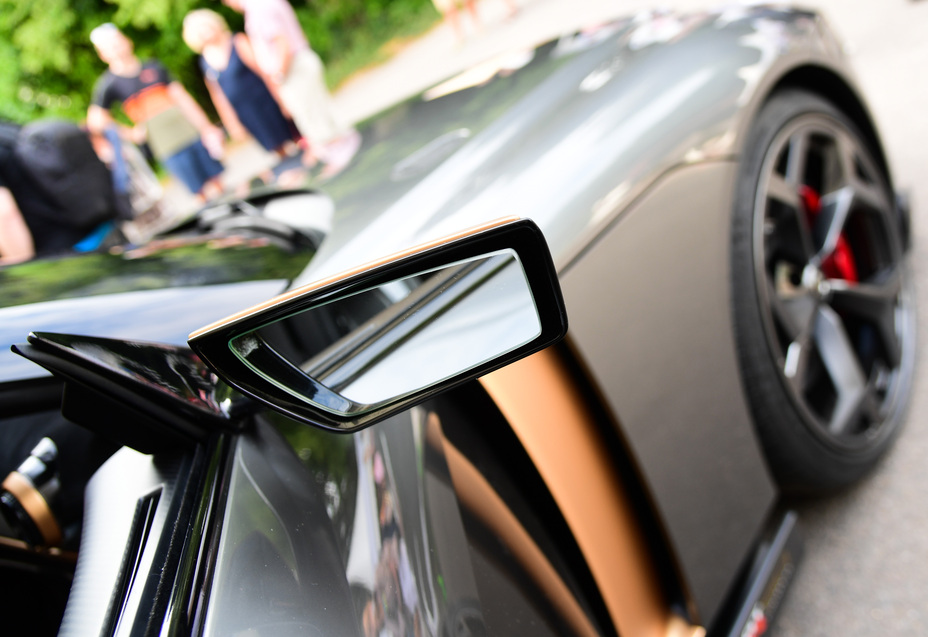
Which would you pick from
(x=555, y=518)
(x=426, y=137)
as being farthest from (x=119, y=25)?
(x=555, y=518)

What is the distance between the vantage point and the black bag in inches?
157

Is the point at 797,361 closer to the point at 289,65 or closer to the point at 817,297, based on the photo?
the point at 817,297

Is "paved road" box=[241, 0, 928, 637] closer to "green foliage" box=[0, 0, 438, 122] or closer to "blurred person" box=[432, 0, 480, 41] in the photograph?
"blurred person" box=[432, 0, 480, 41]

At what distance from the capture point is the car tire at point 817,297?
5.74ft

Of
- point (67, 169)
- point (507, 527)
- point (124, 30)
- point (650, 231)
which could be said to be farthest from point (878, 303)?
point (124, 30)

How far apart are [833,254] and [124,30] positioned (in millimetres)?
16950

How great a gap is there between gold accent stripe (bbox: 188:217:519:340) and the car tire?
42.4 inches

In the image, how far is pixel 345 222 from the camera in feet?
5.30

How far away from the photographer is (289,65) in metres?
5.86

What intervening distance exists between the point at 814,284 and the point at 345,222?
134 cm

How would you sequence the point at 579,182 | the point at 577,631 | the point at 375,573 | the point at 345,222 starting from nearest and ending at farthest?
the point at 375,573
the point at 577,631
the point at 579,182
the point at 345,222

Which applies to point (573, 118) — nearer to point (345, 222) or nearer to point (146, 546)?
point (345, 222)

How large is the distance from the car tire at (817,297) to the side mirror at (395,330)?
0.88 meters

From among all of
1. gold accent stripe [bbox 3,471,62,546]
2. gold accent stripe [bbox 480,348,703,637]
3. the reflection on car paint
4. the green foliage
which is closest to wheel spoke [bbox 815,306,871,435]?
gold accent stripe [bbox 480,348,703,637]
